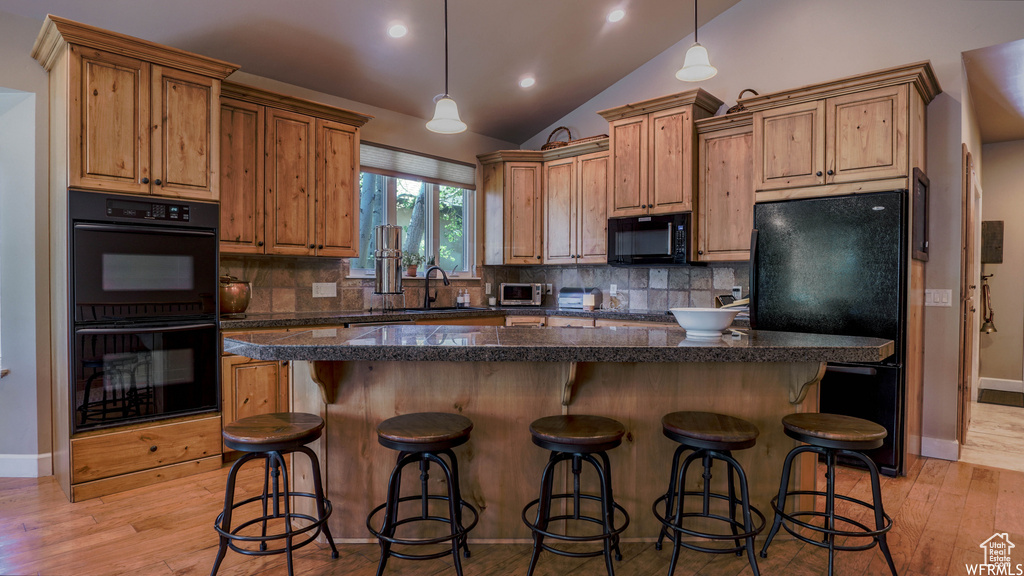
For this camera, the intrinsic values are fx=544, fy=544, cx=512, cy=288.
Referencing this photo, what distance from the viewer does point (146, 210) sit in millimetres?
2936

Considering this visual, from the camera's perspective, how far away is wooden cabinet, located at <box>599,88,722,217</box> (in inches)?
167

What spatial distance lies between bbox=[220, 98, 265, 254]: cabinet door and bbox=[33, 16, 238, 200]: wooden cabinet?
35 cm

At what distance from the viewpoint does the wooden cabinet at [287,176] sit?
358 centimetres

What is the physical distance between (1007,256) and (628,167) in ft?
14.3

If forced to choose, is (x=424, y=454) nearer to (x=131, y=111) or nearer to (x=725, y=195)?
(x=131, y=111)

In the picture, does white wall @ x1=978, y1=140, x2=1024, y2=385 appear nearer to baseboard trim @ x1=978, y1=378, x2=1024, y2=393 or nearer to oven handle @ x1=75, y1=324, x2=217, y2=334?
baseboard trim @ x1=978, y1=378, x2=1024, y2=393

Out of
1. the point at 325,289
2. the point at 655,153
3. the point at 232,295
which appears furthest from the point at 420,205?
the point at 655,153

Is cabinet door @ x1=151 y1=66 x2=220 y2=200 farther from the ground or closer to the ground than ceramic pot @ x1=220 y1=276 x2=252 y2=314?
farther from the ground

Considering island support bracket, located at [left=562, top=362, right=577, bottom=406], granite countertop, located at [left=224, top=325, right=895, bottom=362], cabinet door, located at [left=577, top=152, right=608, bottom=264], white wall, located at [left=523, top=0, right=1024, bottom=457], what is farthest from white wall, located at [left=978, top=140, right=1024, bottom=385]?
island support bracket, located at [left=562, top=362, right=577, bottom=406]

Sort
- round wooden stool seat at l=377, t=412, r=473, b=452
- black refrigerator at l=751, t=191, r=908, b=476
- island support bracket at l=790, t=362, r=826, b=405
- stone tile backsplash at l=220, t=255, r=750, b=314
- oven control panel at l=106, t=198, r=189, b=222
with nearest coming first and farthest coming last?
round wooden stool seat at l=377, t=412, r=473, b=452, island support bracket at l=790, t=362, r=826, b=405, oven control panel at l=106, t=198, r=189, b=222, black refrigerator at l=751, t=191, r=908, b=476, stone tile backsplash at l=220, t=255, r=750, b=314

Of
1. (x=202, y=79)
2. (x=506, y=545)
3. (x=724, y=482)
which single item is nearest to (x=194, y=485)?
(x=506, y=545)

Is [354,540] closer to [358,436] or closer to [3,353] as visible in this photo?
[358,436]

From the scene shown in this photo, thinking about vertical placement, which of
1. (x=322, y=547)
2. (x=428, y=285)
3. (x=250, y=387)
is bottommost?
(x=322, y=547)

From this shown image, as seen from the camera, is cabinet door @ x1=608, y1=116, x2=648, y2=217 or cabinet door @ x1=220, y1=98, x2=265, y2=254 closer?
cabinet door @ x1=220, y1=98, x2=265, y2=254
